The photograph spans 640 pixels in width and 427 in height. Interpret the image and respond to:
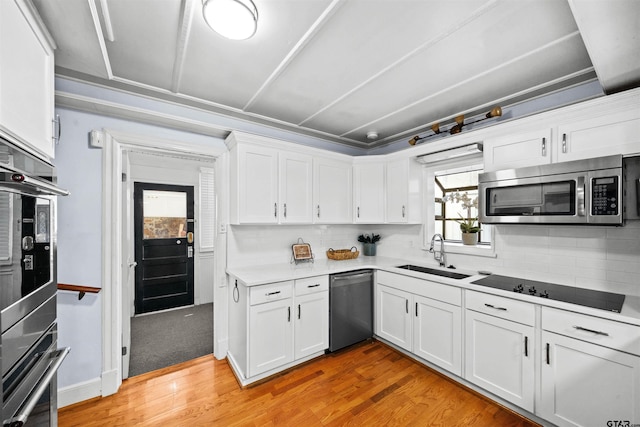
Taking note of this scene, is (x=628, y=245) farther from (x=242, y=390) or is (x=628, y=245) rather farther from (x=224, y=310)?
(x=224, y=310)

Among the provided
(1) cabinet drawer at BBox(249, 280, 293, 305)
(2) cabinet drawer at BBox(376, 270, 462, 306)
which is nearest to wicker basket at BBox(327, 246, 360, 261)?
(2) cabinet drawer at BBox(376, 270, 462, 306)

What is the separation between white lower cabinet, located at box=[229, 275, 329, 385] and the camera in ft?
7.45

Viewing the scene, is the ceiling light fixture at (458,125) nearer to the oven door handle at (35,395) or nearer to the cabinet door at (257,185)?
the cabinet door at (257,185)

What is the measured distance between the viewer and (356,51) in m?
1.74

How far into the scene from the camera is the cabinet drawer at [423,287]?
2.28m

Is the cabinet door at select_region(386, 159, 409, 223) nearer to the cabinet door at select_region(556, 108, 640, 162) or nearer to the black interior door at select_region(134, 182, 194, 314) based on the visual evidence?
the cabinet door at select_region(556, 108, 640, 162)

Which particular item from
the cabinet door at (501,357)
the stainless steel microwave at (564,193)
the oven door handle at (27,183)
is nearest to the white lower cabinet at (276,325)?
the cabinet door at (501,357)

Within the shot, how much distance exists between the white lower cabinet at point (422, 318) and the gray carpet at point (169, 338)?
200 cm

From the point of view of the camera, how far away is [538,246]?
90.2 inches

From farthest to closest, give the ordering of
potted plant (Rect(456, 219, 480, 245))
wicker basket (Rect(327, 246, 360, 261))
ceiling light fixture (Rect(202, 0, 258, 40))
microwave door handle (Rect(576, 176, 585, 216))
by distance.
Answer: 1. wicker basket (Rect(327, 246, 360, 261))
2. potted plant (Rect(456, 219, 480, 245))
3. microwave door handle (Rect(576, 176, 585, 216))
4. ceiling light fixture (Rect(202, 0, 258, 40))

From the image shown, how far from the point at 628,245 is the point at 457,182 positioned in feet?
4.84

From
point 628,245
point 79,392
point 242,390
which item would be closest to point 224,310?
point 242,390

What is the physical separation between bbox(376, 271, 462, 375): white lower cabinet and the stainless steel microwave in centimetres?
82

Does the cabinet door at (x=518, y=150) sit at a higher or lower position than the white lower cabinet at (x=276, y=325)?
higher
